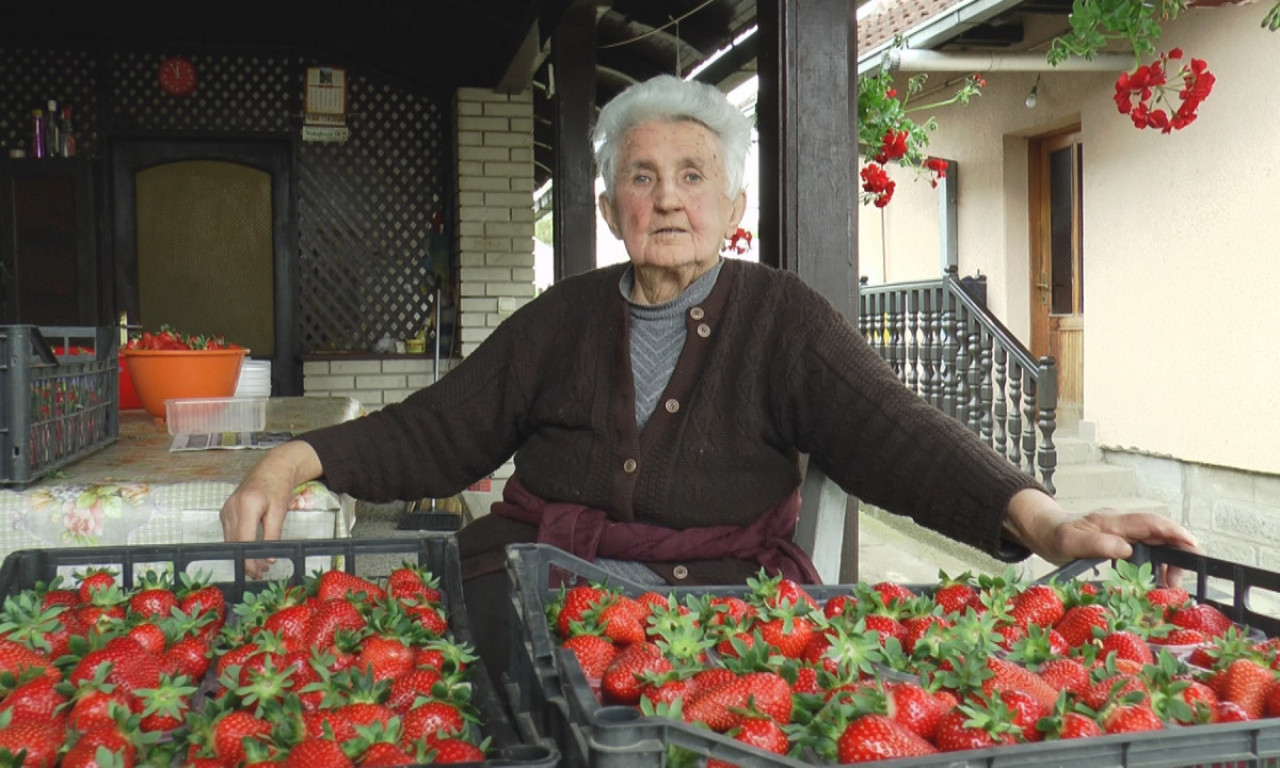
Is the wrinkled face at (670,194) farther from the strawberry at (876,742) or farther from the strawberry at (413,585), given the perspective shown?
the strawberry at (876,742)

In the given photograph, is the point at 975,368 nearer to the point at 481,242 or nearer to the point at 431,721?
the point at 481,242

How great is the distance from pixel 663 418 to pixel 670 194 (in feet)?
1.33

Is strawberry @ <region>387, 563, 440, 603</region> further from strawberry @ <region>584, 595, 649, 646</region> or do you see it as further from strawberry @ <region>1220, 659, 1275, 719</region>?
Result: strawberry @ <region>1220, 659, 1275, 719</region>

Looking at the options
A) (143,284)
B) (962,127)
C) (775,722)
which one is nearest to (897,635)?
(775,722)

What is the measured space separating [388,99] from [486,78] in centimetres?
59

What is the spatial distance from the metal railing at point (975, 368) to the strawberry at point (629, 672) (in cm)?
526

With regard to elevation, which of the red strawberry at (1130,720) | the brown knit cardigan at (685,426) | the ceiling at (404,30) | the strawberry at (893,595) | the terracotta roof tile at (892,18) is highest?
the terracotta roof tile at (892,18)

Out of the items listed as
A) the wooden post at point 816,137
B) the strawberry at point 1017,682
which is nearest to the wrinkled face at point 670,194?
the wooden post at point 816,137

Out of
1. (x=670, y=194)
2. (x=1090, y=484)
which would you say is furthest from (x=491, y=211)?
(x=670, y=194)

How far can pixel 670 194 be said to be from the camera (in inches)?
77.6

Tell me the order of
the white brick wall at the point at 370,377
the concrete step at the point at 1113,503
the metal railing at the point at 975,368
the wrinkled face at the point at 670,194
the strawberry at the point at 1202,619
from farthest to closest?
the concrete step at the point at 1113,503, the metal railing at the point at 975,368, the white brick wall at the point at 370,377, the wrinkled face at the point at 670,194, the strawberry at the point at 1202,619

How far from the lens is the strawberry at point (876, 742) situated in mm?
753

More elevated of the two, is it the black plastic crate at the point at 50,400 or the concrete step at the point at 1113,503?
the black plastic crate at the point at 50,400

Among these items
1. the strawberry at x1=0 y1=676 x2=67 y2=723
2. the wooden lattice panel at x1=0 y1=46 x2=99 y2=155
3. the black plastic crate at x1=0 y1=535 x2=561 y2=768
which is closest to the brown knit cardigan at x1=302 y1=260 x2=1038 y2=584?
the black plastic crate at x1=0 y1=535 x2=561 y2=768
